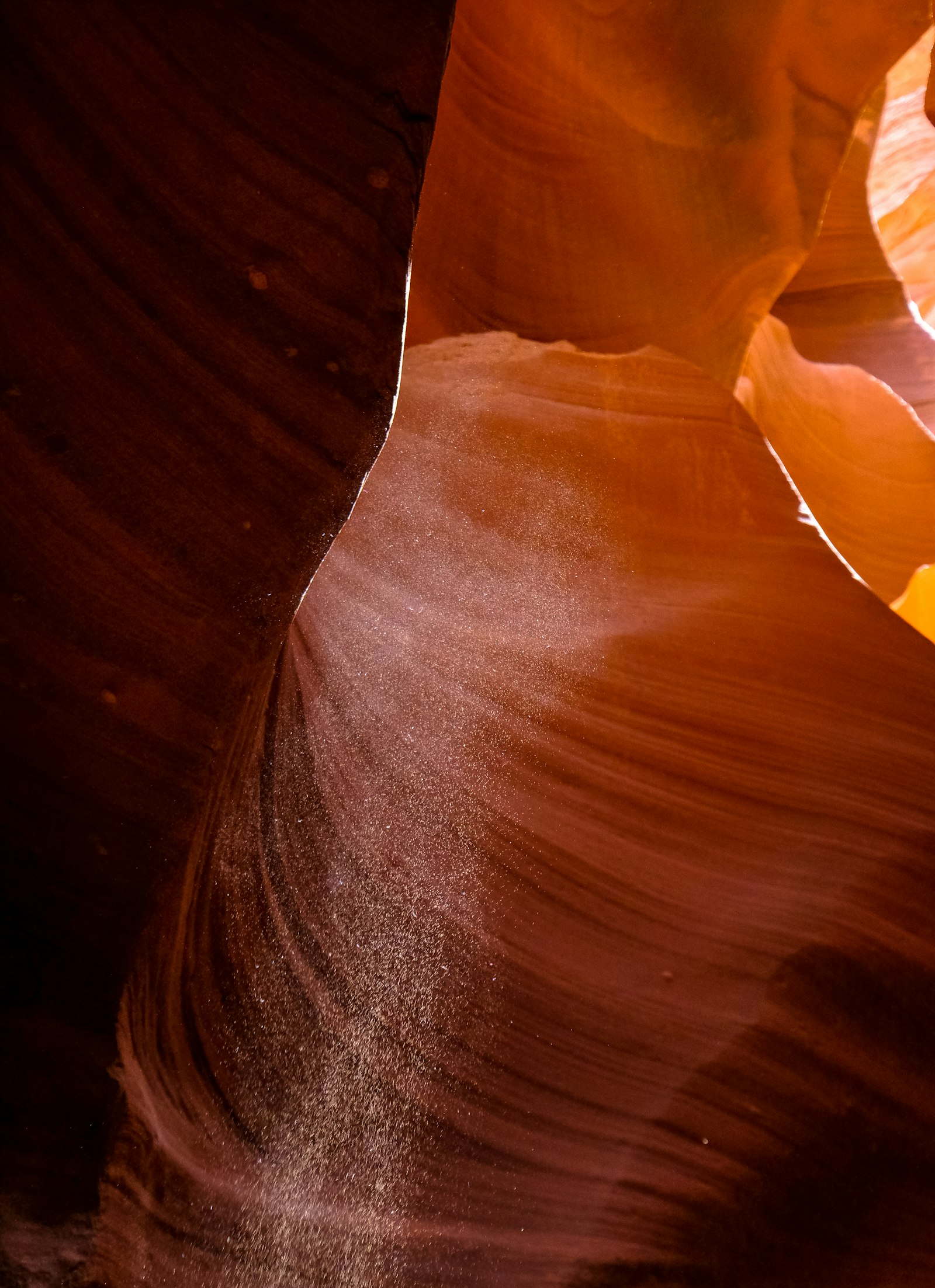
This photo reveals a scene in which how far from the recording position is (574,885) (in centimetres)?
200

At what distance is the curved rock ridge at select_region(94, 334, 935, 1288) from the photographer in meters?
1.68

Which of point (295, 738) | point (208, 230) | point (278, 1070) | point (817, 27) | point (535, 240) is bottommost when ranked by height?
point (278, 1070)

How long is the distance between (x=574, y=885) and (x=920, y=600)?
12.6 ft

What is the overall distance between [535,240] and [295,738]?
1546 millimetres

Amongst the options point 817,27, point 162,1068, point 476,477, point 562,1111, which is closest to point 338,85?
point 476,477

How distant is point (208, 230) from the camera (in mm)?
1053

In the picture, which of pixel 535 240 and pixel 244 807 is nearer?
pixel 244 807

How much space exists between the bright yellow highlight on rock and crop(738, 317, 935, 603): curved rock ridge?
55 millimetres

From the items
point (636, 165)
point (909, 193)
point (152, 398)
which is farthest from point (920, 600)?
point (152, 398)

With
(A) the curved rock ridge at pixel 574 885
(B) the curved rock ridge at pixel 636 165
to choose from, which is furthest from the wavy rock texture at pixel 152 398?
(B) the curved rock ridge at pixel 636 165

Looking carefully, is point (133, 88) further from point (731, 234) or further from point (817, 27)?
point (817, 27)

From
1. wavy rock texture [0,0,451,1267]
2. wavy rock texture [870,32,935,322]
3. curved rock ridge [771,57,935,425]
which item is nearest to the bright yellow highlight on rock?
curved rock ridge [771,57,935,425]

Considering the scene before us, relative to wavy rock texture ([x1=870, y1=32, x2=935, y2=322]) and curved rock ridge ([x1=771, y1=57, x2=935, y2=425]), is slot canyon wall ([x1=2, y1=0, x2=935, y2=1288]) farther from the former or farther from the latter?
wavy rock texture ([x1=870, y1=32, x2=935, y2=322])

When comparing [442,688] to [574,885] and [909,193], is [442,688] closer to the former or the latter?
[574,885]
